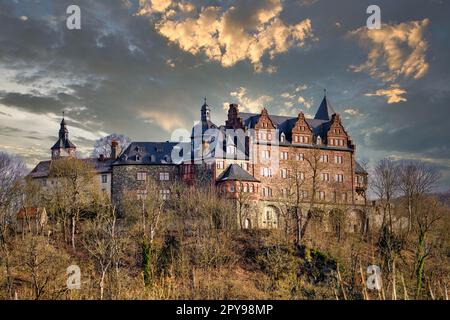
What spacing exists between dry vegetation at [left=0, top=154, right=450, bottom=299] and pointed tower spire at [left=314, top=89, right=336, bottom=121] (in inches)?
598

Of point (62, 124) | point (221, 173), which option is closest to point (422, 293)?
point (221, 173)

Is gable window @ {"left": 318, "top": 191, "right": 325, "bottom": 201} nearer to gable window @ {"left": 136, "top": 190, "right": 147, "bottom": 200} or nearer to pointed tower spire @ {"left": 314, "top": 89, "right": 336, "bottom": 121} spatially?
pointed tower spire @ {"left": 314, "top": 89, "right": 336, "bottom": 121}

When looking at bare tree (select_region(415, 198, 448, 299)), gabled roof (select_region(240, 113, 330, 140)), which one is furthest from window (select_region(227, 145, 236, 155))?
bare tree (select_region(415, 198, 448, 299))

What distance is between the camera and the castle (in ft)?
170

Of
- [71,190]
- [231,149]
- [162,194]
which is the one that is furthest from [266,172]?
[71,190]

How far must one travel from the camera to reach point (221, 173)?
51844 mm

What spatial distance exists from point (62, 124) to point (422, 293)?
50978 millimetres

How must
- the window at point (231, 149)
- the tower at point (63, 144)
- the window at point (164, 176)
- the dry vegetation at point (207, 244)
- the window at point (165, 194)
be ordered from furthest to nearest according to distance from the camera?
1. the tower at point (63, 144)
2. the window at point (164, 176)
3. the window at point (165, 194)
4. the window at point (231, 149)
5. the dry vegetation at point (207, 244)

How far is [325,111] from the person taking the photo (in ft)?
217

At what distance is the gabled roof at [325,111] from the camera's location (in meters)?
65.6

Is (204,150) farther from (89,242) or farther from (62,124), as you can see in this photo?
(62,124)

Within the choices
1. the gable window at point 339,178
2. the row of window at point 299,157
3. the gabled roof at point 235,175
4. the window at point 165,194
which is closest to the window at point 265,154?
the row of window at point 299,157

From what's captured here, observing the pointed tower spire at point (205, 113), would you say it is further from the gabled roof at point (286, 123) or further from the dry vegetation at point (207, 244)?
the dry vegetation at point (207, 244)
